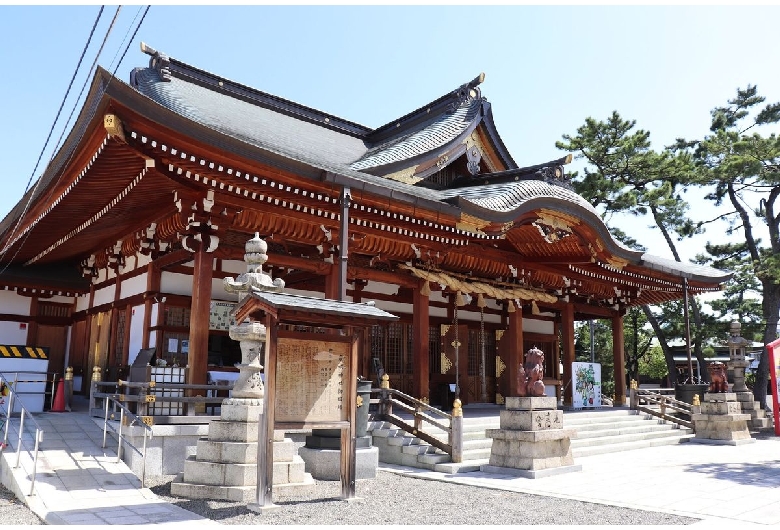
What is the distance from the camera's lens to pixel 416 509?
7.27 meters

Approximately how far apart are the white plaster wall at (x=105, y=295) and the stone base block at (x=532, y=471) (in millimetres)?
9429

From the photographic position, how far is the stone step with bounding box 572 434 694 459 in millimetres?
12578

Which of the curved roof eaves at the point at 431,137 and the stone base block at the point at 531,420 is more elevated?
the curved roof eaves at the point at 431,137

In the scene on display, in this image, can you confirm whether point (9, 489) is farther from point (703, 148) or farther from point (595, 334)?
point (595, 334)

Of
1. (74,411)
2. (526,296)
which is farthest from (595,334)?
(74,411)

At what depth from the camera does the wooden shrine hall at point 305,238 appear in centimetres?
980

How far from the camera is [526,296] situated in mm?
16703

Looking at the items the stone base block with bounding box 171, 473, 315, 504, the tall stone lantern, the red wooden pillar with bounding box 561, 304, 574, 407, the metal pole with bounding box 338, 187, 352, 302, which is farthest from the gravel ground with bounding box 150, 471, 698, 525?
the red wooden pillar with bounding box 561, 304, 574, 407

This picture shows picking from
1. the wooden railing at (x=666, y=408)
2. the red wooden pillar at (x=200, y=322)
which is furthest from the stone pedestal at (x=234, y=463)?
the wooden railing at (x=666, y=408)

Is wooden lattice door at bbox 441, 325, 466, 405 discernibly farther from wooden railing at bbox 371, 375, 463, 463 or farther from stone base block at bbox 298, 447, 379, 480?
stone base block at bbox 298, 447, 379, 480

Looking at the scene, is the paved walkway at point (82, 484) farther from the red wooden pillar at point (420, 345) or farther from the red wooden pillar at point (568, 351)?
the red wooden pillar at point (568, 351)

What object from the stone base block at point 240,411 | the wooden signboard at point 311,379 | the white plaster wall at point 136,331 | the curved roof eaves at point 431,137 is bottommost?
the stone base block at point 240,411

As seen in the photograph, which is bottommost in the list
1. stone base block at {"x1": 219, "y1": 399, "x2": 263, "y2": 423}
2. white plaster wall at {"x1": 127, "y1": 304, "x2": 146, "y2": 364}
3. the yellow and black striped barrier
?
stone base block at {"x1": 219, "y1": 399, "x2": 263, "y2": 423}

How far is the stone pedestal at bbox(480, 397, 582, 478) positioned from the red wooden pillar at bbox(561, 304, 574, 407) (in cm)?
781
